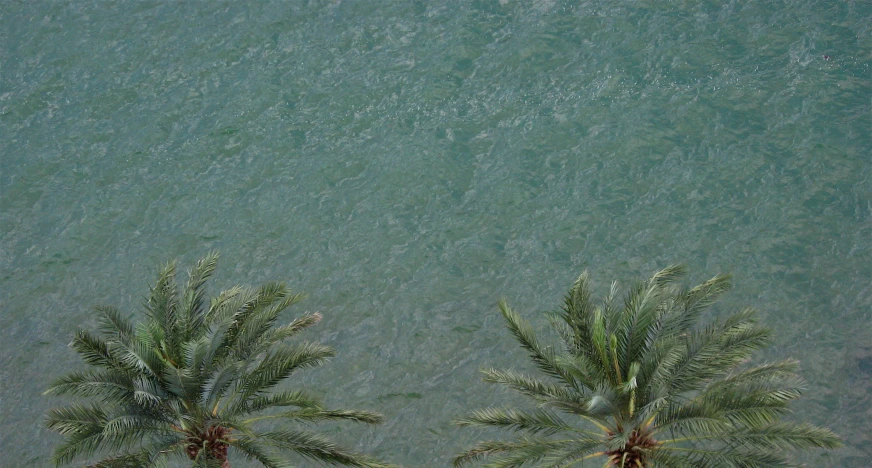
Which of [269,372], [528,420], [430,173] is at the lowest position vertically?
[430,173]

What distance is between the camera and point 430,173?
2966 cm

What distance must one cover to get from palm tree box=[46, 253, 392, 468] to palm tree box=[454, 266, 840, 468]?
2.81 m

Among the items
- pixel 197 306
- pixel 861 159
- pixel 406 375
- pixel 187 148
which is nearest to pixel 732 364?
pixel 197 306

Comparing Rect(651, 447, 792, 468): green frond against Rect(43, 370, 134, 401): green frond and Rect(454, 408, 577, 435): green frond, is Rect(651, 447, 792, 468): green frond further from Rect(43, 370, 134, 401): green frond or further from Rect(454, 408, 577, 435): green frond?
Rect(43, 370, 134, 401): green frond

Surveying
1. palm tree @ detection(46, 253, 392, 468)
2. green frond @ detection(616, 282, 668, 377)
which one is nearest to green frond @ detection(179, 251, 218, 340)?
palm tree @ detection(46, 253, 392, 468)

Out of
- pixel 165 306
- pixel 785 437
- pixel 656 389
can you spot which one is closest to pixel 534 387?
pixel 656 389

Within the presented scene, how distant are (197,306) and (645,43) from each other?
18498mm

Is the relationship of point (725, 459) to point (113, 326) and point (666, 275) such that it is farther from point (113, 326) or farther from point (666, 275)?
point (113, 326)

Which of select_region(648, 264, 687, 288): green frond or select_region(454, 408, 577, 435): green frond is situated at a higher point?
select_region(648, 264, 687, 288): green frond

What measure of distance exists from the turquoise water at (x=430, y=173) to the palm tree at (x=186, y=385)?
6.89 metres

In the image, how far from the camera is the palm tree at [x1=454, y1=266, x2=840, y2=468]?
15.2 meters

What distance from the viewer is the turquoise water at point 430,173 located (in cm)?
2544

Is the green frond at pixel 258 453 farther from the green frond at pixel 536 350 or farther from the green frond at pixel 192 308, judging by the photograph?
the green frond at pixel 536 350

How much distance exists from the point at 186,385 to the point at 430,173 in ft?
47.5
